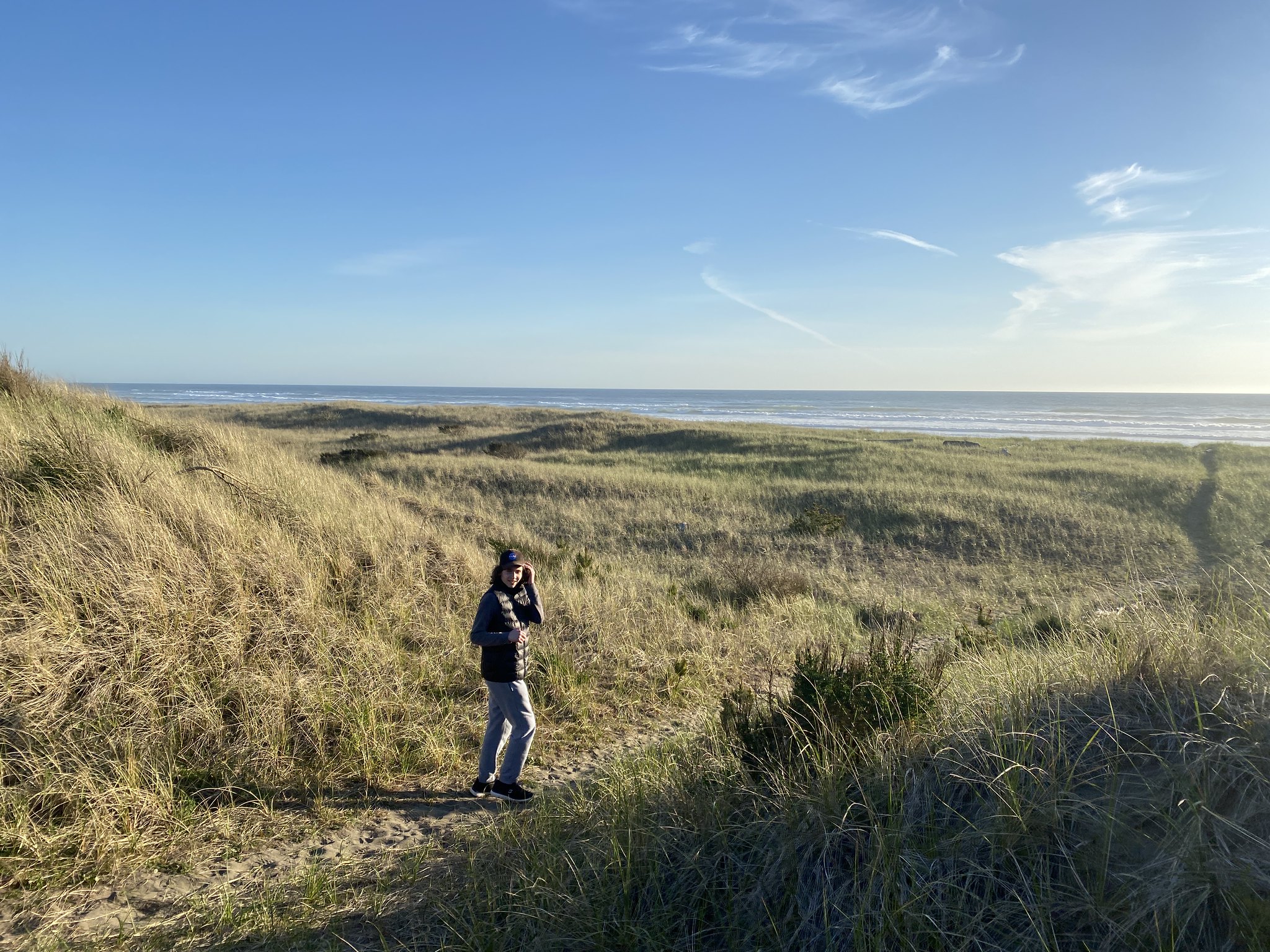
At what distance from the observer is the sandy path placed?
3.38m

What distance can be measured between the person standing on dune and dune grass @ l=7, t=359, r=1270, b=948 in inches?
18.7

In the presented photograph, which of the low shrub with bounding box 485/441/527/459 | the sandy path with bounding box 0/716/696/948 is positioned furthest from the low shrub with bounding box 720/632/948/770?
the low shrub with bounding box 485/441/527/459

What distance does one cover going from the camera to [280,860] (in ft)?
13.2

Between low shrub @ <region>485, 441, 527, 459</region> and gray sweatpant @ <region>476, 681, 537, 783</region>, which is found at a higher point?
low shrub @ <region>485, 441, 527, 459</region>

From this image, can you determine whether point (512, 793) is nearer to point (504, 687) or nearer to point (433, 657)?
point (504, 687)

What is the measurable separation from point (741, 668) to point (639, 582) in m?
3.60

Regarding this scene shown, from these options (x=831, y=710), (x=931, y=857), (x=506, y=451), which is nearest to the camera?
(x=931, y=857)

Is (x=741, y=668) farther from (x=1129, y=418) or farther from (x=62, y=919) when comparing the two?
(x=1129, y=418)

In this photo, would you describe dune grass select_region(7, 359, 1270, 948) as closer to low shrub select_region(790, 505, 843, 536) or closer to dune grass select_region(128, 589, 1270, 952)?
dune grass select_region(128, 589, 1270, 952)

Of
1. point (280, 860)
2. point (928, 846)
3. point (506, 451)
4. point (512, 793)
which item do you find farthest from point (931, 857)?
point (506, 451)

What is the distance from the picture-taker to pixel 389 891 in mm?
3680

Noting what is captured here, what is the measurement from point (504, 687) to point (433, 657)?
6.43ft

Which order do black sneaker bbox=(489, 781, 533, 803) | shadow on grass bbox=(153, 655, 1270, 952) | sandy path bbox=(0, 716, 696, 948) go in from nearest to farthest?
shadow on grass bbox=(153, 655, 1270, 952)
sandy path bbox=(0, 716, 696, 948)
black sneaker bbox=(489, 781, 533, 803)

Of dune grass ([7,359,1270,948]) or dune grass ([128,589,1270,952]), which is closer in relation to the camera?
dune grass ([128,589,1270,952])
